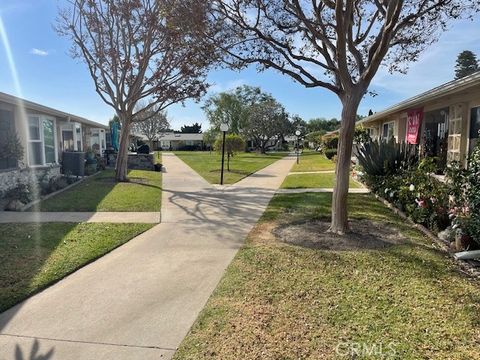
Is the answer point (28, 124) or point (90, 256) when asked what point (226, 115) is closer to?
point (28, 124)

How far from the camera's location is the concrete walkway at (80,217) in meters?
8.09

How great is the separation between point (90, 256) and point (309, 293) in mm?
3260

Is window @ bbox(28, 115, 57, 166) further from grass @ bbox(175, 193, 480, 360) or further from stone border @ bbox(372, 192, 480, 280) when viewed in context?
stone border @ bbox(372, 192, 480, 280)

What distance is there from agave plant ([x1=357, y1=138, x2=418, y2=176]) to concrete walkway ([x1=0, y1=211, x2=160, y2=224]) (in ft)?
21.3

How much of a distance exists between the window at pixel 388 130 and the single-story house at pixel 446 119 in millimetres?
1572

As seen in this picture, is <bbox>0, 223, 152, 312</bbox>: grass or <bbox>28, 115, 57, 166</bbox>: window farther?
<bbox>28, 115, 57, 166</bbox>: window

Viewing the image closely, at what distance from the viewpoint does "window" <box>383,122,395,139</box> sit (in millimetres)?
16922

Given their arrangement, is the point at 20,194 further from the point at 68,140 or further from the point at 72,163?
the point at 68,140

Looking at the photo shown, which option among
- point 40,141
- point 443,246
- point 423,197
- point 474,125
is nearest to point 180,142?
point 40,141

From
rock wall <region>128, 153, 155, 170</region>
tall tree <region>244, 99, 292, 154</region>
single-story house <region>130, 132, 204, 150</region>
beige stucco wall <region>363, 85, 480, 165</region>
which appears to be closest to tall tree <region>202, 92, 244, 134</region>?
tall tree <region>244, 99, 292, 154</region>

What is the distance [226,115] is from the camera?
59031 mm

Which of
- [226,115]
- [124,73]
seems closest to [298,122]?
[226,115]

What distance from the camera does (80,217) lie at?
8461 millimetres

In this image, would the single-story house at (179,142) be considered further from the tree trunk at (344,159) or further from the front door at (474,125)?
the tree trunk at (344,159)
